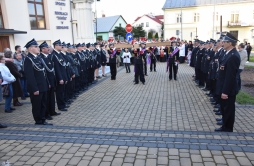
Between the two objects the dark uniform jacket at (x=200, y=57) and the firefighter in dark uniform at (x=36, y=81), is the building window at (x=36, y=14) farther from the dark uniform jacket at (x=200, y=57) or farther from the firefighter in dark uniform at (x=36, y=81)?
the dark uniform jacket at (x=200, y=57)

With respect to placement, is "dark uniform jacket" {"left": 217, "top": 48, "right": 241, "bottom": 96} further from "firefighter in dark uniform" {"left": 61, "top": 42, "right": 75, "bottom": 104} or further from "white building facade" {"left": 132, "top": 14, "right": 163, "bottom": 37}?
"white building facade" {"left": 132, "top": 14, "right": 163, "bottom": 37}

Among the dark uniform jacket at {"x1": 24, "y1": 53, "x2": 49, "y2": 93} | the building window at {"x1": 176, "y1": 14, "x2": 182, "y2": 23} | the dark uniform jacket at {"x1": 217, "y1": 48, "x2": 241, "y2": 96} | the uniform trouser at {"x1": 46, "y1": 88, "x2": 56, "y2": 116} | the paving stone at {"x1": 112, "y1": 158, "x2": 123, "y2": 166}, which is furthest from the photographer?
the building window at {"x1": 176, "y1": 14, "x2": 182, "y2": 23}

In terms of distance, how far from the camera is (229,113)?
191 inches

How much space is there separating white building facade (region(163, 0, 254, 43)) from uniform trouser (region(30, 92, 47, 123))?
144ft

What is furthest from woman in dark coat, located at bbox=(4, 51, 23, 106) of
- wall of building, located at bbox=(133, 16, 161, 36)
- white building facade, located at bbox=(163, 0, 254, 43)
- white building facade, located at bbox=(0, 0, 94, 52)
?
wall of building, located at bbox=(133, 16, 161, 36)

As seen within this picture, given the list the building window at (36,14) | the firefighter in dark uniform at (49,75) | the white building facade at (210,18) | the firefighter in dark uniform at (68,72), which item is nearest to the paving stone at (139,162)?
the firefighter in dark uniform at (49,75)

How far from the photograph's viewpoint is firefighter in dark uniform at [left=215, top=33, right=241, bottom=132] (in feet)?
15.1

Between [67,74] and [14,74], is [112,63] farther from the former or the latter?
[14,74]

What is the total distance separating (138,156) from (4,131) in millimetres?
3495

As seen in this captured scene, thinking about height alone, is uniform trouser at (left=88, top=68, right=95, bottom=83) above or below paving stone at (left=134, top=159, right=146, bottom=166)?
above

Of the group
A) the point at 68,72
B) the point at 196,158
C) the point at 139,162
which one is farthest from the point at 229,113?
the point at 68,72

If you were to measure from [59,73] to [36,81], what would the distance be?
1391mm

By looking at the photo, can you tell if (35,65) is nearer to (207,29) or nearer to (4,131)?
(4,131)

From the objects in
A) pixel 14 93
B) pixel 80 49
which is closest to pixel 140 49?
pixel 80 49
